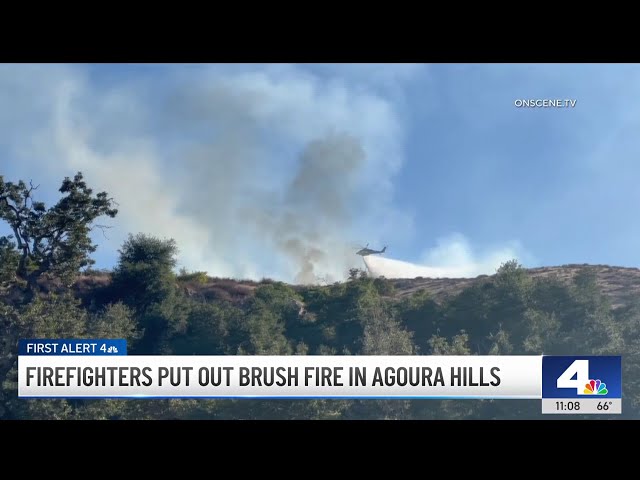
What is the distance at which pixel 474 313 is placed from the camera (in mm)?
10867

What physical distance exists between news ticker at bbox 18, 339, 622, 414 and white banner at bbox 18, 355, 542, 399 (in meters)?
0.01

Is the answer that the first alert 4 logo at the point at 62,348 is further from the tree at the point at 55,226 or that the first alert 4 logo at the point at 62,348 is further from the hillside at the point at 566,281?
the hillside at the point at 566,281

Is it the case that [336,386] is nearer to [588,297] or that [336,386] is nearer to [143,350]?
[143,350]

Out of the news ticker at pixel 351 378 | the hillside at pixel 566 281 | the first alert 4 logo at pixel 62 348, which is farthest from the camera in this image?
the hillside at pixel 566 281

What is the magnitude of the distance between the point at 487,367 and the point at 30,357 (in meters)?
5.55

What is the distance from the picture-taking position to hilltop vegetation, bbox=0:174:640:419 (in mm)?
10328

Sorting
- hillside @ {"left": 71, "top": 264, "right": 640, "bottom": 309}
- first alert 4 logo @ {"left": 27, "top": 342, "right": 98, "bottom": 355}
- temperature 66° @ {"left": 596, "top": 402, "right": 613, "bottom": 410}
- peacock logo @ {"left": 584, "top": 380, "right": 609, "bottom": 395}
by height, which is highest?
hillside @ {"left": 71, "top": 264, "right": 640, "bottom": 309}

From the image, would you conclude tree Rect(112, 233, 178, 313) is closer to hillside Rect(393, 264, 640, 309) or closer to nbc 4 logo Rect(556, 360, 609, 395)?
hillside Rect(393, 264, 640, 309)

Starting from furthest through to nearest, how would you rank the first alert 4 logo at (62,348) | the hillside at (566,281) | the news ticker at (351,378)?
the hillside at (566,281), the first alert 4 logo at (62,348), the news ticker at (351,378)

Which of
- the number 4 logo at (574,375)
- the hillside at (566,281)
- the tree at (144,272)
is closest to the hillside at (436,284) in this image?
the hillside at (566,281)

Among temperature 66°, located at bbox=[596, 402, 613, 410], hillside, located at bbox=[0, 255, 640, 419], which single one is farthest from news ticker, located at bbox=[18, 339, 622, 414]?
hillside, located at bbox=[0, 255, 640, 419]

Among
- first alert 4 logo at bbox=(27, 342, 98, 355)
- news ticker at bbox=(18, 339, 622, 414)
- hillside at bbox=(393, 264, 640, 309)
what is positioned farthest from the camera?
hillside at bbox=(393, 264, 640, 309)

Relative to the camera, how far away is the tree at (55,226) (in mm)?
10797

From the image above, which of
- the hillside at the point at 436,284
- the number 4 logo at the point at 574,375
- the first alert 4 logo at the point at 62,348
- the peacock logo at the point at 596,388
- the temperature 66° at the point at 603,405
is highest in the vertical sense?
the hillside at the point at 436,284
